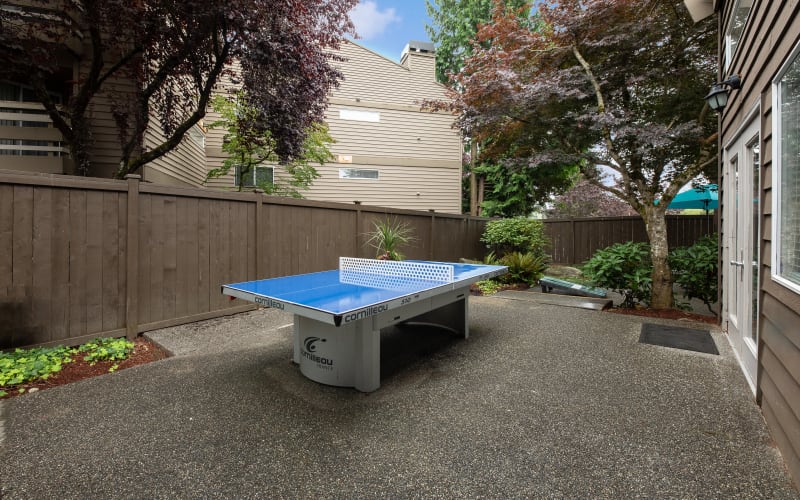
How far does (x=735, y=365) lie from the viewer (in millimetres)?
3410

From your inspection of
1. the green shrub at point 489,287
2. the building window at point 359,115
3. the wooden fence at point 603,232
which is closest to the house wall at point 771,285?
the green shrub at point 489,287

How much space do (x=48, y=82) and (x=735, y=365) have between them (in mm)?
11795

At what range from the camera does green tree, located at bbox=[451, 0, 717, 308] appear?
6074 millimetres

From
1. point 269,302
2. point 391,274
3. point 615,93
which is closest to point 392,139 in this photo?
point 615,93

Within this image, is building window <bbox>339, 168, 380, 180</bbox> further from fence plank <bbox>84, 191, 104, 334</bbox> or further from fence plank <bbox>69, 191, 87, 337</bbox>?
fence plank <bbox>69, 191, 87, 337</bbox>

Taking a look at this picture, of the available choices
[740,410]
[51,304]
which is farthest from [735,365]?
[51,304]

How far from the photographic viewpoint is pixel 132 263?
406 centimetres

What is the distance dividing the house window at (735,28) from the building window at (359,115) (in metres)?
9.72

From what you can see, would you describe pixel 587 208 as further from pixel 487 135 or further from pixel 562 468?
pixel 562 468

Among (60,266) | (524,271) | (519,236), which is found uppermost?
(519,236)

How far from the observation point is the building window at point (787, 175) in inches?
82.7

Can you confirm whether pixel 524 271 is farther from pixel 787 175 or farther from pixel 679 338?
pixel 787 175

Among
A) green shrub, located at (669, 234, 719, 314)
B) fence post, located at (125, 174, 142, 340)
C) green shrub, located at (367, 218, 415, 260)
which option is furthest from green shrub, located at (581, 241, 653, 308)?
fence post, located at (125, 174, 142, 340)

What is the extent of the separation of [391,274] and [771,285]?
3.07 metres
